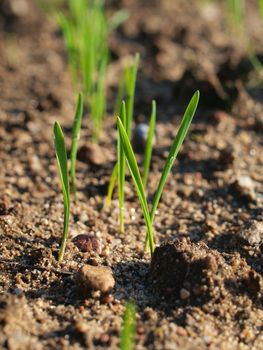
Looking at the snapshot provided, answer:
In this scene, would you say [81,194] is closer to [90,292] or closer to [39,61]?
[90,292]

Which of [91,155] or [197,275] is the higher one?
[91,155]

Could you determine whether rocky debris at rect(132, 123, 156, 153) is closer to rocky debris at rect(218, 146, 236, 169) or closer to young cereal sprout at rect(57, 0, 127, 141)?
Answer: young cereal sprout at rect(57, 0, 127, 141)

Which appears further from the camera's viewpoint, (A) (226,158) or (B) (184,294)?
Answer: (A) (226,158)

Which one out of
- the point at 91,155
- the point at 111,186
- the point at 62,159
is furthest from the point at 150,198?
the point at 62,159

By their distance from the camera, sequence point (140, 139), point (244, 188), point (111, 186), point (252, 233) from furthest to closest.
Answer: point (140, 139) < point (244, 188) < point (111, 186) < point (252, 233)

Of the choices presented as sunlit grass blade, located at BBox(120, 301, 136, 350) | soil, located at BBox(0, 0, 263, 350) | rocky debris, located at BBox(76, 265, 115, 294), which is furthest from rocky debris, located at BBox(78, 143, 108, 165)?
sunlit grass blade, located at BBox(120, 301, 136, 350)

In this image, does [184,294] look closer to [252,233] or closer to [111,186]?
[252,233]

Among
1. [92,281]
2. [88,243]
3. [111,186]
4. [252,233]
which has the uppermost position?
[111,186]

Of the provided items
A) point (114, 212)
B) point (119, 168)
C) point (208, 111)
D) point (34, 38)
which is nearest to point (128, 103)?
point (119, 168)
